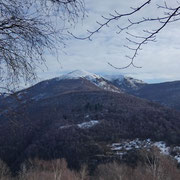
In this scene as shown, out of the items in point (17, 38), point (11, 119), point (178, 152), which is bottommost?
point (178, 152)

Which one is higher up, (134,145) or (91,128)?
(91,128)

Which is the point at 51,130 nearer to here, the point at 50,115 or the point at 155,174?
the point at 50,115

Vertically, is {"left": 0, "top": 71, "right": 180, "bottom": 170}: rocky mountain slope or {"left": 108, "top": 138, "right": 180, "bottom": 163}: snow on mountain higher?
{"left": 0, "top": 71, "right": 180, "bottom": 170}: rocky mountain slope

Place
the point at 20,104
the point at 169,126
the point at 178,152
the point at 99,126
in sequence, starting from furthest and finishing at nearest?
the point at 99,126, the point at 169,126, the point at 178,152, the point at 20,104

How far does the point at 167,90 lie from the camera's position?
170750mm

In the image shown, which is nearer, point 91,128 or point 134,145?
point 134,145

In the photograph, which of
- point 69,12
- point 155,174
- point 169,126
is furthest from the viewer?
point 169,126

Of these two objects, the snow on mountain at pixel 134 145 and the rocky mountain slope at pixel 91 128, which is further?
the rocky mountain slope at pixel 91 128

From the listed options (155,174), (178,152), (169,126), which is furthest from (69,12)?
(169,126)

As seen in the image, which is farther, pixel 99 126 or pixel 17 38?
pixel 99 126

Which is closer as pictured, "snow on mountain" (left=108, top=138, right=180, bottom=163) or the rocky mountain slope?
"snow on mountain" (left=108, top=138, right=180, bottom=163)

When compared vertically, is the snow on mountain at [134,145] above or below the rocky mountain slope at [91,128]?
below

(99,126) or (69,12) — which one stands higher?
(69,12)

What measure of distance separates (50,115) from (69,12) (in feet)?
316
